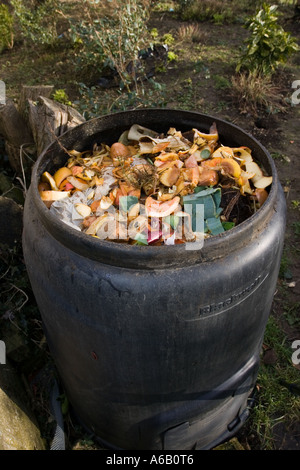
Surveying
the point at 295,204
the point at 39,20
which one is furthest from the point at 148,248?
the point at 39,20

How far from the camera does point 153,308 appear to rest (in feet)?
3.93

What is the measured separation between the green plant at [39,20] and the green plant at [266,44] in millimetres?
2582

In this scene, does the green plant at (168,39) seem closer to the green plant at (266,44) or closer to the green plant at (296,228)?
the green plant at (266,44)

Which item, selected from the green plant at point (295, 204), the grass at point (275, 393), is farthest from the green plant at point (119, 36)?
the grass at point (275, 393)

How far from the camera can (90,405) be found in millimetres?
1769

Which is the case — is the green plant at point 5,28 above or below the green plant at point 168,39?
above

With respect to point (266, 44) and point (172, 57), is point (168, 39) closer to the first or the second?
point (172, 57)

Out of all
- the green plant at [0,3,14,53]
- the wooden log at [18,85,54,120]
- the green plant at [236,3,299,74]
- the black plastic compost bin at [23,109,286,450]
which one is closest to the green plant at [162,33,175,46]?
the green plant at [236,3,299,74]

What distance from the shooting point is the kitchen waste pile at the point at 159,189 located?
4.60 feet

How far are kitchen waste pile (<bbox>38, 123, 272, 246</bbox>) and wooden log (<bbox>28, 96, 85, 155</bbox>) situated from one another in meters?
0.68

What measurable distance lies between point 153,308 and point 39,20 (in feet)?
18.2

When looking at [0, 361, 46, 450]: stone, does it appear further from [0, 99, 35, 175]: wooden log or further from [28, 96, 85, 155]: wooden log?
[0, 99, 35, 175]: wooden log

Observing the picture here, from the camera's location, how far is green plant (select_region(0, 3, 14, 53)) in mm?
5496
